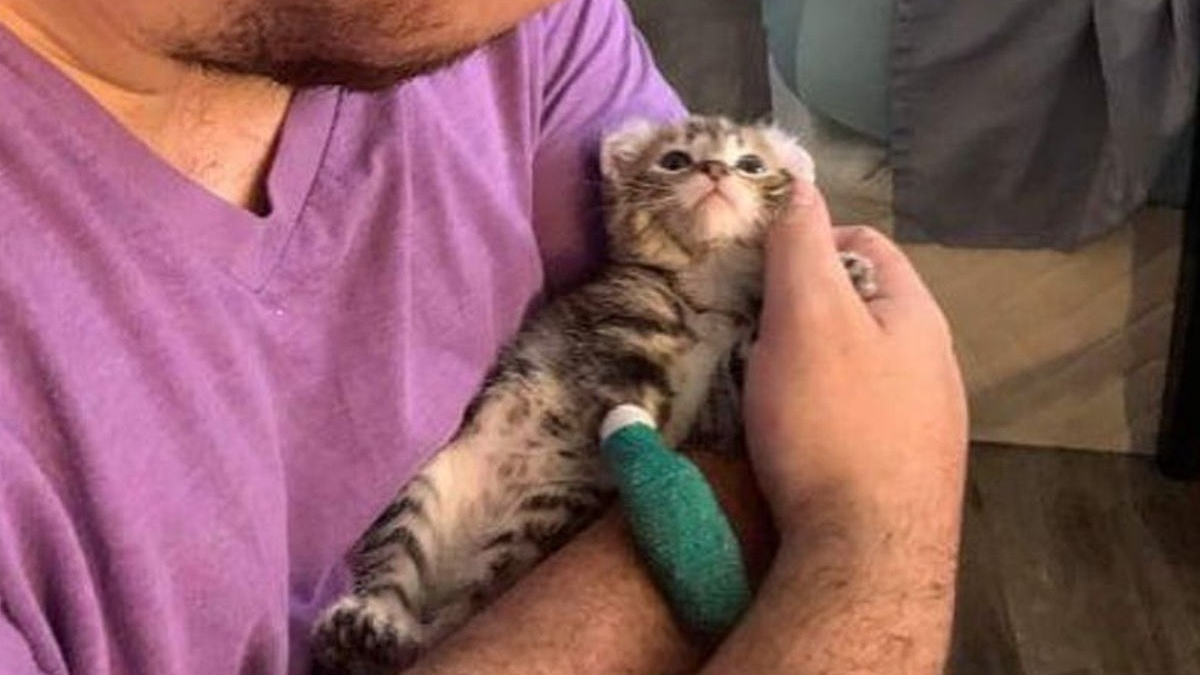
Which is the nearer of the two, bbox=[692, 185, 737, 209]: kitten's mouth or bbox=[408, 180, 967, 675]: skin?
bbox=[408, 180, 967, 675]: skin

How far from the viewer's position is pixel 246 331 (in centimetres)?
88

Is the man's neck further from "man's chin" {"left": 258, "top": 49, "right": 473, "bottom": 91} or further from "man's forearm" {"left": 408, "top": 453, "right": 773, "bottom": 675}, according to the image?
"man's forearm" {"left": 408, "top": 453, "right": 773, "bottom": 675}

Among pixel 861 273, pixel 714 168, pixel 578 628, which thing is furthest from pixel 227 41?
pixel 714 168

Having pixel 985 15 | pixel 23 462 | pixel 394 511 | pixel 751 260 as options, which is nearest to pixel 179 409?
pixel 23 462

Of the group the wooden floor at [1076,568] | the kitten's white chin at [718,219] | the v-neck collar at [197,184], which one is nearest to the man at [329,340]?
the v-neck collar at [197,184]

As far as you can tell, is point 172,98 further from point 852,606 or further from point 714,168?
point 714,168

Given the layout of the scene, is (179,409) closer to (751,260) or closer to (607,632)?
(607,632)

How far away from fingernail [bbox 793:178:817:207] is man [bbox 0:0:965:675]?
0.02m

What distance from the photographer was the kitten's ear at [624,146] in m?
1.13

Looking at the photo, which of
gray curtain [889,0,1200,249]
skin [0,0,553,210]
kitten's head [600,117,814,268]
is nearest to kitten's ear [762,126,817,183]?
kitten's head [600,117,814,268]

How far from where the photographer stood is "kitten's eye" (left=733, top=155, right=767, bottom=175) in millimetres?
1327

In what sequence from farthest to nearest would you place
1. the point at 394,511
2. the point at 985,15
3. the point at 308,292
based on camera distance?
the point at 985,15 < the point at 394,511 < the point at 308,292

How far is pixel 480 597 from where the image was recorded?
1.10m

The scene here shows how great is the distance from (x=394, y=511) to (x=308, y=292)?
0.15 metres
